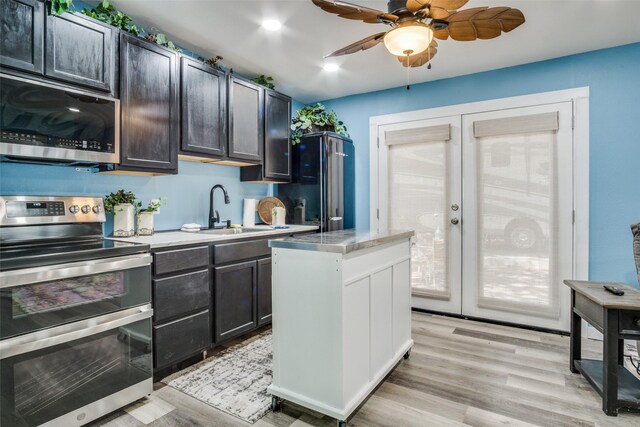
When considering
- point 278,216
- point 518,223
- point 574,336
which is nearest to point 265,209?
point 278,216

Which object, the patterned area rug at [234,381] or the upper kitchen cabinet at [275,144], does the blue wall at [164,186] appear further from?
the patterned area rug at [234,381]

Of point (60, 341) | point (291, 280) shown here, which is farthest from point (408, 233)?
point (60, 341)

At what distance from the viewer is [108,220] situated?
2.58 meters

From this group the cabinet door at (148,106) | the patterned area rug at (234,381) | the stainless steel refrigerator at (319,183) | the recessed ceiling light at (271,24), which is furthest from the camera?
the stainless steel refrigerator at (319,183)

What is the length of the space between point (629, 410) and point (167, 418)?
2617mm

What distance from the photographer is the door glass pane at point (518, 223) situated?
10.8 ft

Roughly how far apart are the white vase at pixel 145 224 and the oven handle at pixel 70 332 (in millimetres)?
741

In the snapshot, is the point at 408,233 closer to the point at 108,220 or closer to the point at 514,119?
the point at 514,119

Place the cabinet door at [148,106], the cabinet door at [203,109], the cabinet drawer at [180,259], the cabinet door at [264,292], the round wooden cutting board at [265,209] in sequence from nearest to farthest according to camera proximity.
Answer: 1. the cabinet drawer at [180,259]
2. the cabinet door at [148,106]
3. the cabinet door at [203,109]
4. the cabinet door at [264,292]
5. the round wooden cutting board at [265,209]

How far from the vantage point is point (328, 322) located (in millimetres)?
1802

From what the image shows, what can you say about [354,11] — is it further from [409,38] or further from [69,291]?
[69,291]

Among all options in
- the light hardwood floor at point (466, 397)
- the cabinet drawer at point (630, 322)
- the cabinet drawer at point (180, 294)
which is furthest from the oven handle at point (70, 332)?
the cabinet drawer at point (630, 322)

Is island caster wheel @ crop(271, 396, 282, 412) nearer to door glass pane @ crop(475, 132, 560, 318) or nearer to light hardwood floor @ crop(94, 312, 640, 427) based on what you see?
light hardwood floor @ crop(94, 312, 640, 427)

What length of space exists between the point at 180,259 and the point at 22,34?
1.54m
